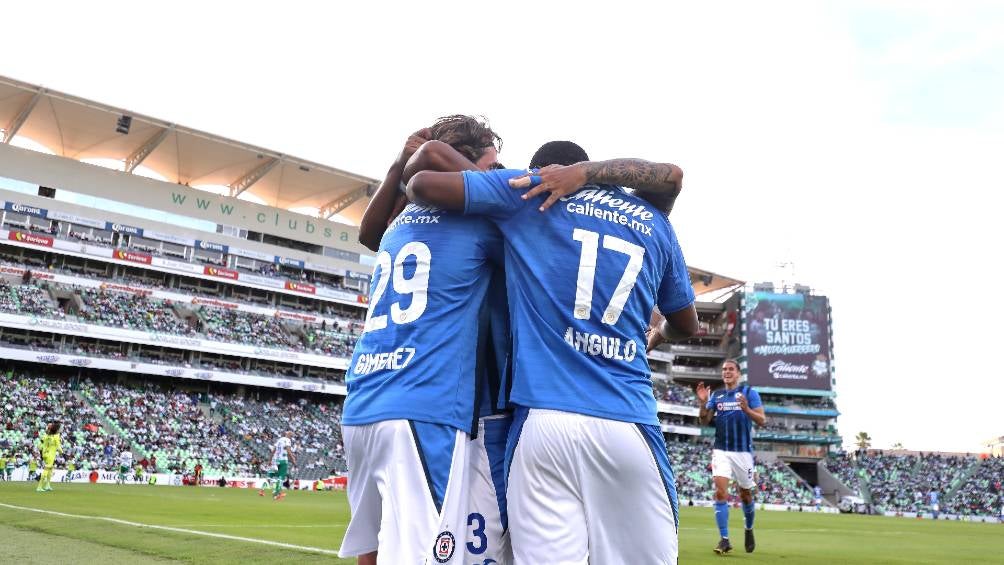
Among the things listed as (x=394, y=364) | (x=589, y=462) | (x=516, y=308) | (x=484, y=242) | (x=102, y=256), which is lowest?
(x=589, y=462)

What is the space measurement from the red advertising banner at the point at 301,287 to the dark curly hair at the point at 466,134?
5174cm

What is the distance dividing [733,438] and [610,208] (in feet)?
28.6

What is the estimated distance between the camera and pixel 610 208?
10.1ft

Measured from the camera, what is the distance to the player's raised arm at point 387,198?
3.33m

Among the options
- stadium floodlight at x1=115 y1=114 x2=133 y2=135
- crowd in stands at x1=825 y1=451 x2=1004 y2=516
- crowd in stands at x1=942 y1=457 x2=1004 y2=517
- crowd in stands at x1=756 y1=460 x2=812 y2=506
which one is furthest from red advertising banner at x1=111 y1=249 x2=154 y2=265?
crowd in stands at x1=942 y1=457 x2=1004 y2=517

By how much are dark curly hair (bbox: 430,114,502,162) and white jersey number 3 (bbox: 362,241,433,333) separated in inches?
21.3

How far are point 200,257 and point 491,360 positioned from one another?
52078 millimetres

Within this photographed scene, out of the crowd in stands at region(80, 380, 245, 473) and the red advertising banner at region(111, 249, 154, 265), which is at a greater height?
the red advertising banner at region(111, 249, 154, 265)

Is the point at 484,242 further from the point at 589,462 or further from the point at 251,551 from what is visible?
the point at 251,551

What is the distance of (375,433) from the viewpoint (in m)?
2.87

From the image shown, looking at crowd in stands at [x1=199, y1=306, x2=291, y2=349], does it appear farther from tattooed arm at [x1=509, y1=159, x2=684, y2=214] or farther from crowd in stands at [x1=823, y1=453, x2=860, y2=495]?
tattooed arm at [x1=509, y1=159, x2=684, y2=214]

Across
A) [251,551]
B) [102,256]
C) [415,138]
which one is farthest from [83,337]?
[415,138]

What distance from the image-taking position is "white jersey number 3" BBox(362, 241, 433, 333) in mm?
2988

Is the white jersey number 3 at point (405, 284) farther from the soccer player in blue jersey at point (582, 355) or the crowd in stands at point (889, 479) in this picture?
the crowd in stands at point (889, 479)
